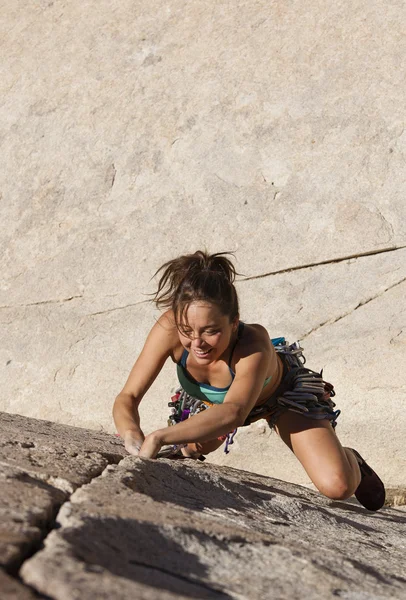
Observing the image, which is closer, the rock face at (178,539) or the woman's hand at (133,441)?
the rock face at (178,539)

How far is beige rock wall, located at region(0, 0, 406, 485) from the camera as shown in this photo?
4.47m

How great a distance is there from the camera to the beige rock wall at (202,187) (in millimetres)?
4473

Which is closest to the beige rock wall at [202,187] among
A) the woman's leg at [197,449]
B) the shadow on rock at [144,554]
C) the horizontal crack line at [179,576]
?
the woman's leg at [197,449]

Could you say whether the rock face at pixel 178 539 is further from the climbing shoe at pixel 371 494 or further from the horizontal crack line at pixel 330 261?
the horizontal crack line at pixel 330 261

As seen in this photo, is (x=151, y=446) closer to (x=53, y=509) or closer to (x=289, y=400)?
(x=289, y=400)

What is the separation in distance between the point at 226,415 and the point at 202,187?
9.05 ft

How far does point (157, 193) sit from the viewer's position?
4.99 meters

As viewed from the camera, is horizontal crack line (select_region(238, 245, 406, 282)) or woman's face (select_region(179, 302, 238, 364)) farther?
horizontal crack line (select_region(238, 245, 406, 282))

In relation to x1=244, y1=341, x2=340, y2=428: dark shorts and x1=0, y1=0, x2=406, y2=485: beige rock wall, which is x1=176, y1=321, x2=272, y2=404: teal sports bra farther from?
x1=0, y1=0, x2=406, y2=485: beige rock wall

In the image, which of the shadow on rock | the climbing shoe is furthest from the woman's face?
the shadow on rock

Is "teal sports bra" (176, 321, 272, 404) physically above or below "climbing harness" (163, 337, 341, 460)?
above

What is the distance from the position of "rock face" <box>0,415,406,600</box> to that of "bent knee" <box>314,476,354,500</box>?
271 millimetres

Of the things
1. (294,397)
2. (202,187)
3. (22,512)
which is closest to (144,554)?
(22,512)

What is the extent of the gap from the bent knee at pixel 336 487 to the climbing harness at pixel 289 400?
10.9 inches
